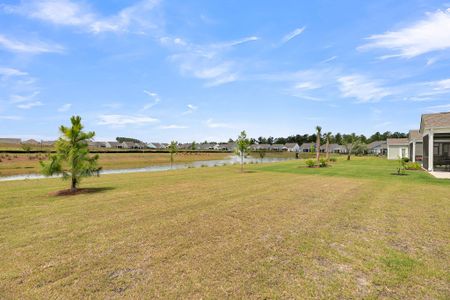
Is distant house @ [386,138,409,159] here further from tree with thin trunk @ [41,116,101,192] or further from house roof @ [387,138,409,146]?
tree with thin trunk @ [41,116,101,192]

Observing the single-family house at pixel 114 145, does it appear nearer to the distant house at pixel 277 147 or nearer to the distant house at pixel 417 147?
the distant house at pixel 277 147

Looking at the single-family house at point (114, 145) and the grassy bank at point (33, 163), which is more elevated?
the single-family house at point (114, 145)

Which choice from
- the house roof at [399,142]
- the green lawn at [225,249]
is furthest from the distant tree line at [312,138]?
the green lawn at [225,249]

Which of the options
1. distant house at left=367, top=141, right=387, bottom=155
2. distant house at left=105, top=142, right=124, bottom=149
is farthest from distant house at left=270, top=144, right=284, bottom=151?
distant house at left=105, top=142, right=124, bottom=149

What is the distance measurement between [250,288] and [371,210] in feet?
20.6

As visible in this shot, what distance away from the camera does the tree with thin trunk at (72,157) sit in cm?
1124

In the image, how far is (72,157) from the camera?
37.2ft

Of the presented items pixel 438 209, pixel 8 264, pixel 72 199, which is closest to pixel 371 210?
pixel 438 209

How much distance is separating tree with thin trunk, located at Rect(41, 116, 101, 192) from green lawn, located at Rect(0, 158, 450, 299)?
2458 mm

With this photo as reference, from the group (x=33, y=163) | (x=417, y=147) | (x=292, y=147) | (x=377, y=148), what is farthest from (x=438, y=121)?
(x=292, y=147)

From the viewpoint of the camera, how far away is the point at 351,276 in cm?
396

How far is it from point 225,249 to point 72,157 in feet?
31.5

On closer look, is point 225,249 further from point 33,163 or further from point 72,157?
point 33,163

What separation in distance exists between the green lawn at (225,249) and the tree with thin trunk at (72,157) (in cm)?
246
